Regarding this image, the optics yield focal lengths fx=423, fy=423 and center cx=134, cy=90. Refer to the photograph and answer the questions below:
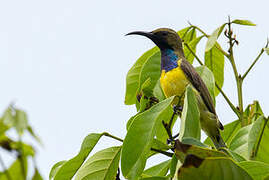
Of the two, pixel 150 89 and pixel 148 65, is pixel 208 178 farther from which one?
pixel 148 65

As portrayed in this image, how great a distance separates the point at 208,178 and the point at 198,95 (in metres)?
2.30

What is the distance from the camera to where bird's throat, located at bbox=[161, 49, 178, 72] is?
12.5 feet

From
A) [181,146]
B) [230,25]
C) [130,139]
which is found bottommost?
[130,139]

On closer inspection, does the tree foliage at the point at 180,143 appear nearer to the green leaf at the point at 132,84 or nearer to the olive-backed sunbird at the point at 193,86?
the green leaf at the point at 132,84

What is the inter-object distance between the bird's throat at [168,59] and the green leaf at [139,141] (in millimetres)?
1708

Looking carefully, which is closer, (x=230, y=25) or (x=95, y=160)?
(x=95, y=160)

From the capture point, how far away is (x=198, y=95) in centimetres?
364

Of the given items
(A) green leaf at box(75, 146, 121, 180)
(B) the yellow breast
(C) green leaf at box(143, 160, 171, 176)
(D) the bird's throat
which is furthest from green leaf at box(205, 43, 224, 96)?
(A) green leaf at box(75, 146, 121, 180)

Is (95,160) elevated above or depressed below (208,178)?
below

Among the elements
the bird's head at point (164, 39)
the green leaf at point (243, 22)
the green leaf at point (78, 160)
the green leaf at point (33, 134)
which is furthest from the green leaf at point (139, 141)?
the bird's head at point (164, 39)

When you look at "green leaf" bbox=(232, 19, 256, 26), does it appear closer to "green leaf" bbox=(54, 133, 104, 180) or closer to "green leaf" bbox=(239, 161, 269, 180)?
"green leaf" bbox=(54, 133, 104, 180)

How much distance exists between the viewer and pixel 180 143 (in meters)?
1.37

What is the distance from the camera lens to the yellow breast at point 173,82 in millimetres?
3633

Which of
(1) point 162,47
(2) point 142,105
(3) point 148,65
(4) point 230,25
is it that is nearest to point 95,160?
(2) point 142,105
